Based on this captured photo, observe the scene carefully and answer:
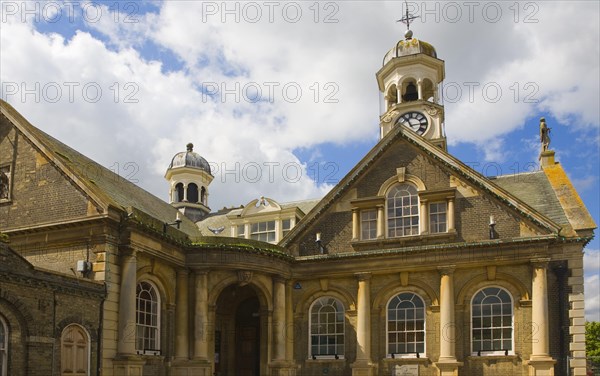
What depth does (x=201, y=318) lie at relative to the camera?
921 inches

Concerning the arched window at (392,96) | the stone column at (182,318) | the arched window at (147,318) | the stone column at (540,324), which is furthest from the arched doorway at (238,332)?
the arched window at (392,96)

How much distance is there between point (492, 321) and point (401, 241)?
4.56 m

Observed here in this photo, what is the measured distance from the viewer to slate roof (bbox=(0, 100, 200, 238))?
2127 centimetres

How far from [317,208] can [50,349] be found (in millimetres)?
12655

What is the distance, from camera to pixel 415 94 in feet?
113

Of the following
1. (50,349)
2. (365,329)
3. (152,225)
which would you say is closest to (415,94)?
(365,329)

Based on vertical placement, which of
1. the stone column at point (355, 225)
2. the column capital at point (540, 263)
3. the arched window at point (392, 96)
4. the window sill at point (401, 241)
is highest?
the arched window at point (392, 96)

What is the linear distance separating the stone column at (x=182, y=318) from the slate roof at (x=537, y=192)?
13821mm

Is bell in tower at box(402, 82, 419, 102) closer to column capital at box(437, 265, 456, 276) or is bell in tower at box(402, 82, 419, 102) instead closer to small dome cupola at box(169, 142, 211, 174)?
column capital at box(437, 265, 456, 276)

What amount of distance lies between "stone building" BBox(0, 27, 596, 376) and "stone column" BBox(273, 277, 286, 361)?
5 centimetres

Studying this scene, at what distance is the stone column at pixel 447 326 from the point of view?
23.4 metres

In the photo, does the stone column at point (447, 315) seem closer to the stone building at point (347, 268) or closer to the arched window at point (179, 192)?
the stone building at point (347, 268)

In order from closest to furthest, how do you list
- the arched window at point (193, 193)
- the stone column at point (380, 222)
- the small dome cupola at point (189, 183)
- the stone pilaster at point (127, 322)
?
the stone pilaster at point (127, 322)
the stone column at point (380, 222)
the small dome cupola at point (189, 183)
the arched window at point (193, 193)

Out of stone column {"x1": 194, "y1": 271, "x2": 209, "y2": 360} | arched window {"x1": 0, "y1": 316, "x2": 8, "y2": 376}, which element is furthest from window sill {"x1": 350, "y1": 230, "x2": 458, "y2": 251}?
arched window {"x1": 0, "y1": 316, "x2": 8, "y2": 376}
